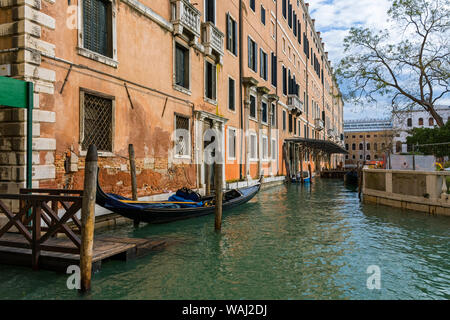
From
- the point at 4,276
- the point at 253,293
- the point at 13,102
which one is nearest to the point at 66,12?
the point at 13,102

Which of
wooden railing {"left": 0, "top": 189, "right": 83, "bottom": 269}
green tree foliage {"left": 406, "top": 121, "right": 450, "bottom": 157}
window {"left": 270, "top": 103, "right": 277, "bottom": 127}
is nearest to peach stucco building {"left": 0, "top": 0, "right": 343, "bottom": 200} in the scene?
wooden railing {"left": 0, "top": 189, "right": 83, "bottom": 269}

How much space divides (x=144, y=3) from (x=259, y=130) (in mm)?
10493

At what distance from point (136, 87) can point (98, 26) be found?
1.67 metres

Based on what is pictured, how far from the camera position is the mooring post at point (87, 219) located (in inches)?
155

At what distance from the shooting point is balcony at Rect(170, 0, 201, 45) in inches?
415

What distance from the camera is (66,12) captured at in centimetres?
700

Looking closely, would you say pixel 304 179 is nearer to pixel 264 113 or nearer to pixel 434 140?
pixel 264 113

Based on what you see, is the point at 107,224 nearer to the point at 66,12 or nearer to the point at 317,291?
the point at 66,12

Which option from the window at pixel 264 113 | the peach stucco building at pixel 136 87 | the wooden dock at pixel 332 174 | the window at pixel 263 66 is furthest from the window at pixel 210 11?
the wooden dock at pixel 332 174

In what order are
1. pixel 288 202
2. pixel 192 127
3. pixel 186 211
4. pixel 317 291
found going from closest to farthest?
pixel 317 291 < pixel 186 211 < pixel 192 127 < pixel 288 202

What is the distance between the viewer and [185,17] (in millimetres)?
Answer: 10977

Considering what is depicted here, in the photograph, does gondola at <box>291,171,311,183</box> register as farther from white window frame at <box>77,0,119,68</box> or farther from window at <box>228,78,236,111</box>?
white window frame at <box>77,0,119,68</box>

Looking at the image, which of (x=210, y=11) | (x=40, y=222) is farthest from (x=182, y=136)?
(x=40, y=222)

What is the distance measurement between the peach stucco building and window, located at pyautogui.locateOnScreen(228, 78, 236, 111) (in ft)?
0.15
